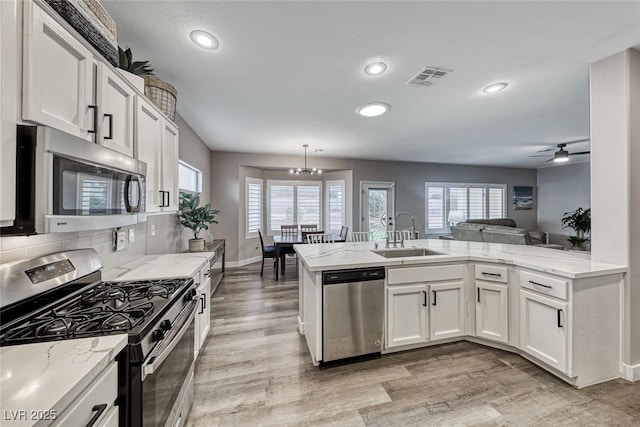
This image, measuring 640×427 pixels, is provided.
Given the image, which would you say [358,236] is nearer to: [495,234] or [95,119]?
[495,234]

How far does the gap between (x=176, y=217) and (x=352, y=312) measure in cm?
258

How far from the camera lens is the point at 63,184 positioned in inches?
38.9

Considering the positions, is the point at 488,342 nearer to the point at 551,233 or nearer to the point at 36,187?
the point at 36,187

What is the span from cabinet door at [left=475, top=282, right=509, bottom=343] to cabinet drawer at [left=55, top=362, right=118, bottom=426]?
266cm

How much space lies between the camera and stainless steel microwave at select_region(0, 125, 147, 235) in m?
0.90

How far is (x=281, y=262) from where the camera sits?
495 cm

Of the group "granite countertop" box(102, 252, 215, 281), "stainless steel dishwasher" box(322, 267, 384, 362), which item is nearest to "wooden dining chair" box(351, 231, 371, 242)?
"stainless steel dishwasher" box(322, 267, 384, 362)

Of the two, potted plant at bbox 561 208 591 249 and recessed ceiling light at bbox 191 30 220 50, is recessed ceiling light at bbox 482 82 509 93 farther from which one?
potted plant at bbox 561 208 591 249

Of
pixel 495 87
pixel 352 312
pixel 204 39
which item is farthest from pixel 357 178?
pixel 204 39

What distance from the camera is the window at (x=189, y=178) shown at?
12.8 feet

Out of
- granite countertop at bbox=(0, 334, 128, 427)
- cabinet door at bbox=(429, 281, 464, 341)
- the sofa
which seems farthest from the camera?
the sofa

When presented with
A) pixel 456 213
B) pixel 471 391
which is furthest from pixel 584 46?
pixel 456 213

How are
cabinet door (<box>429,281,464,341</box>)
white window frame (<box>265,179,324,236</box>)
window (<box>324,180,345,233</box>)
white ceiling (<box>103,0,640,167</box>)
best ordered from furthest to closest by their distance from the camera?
window (<box>324,180,345,233</box>) < white window frame (<box>265,179,324,236</box>) < cabinet door (<box>429,281,464,341</box>) < white ceiling (<box>103,0,640,167</box>)

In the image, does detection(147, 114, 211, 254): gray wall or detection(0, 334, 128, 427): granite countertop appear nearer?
detection(0, 334, 128, 427): granite countertop
